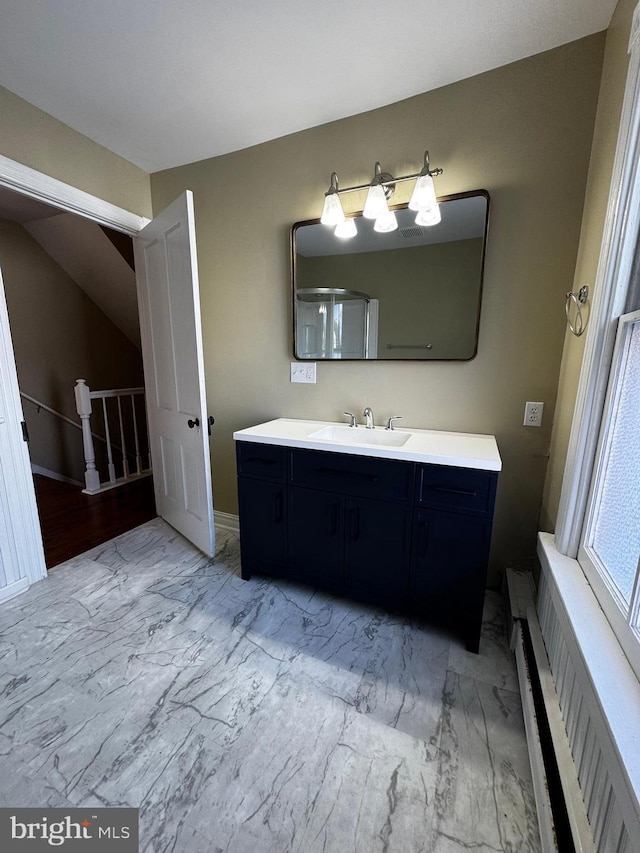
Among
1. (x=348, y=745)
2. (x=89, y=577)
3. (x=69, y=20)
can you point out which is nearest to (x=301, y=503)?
(x=348, y=745)

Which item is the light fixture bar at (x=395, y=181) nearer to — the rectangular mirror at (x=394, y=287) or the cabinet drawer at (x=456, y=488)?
the rectangular mirror at (x=394, y=287)

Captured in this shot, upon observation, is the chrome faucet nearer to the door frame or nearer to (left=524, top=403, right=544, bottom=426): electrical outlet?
(left=524, top=403, right=544, bottom=426): electrical outlet

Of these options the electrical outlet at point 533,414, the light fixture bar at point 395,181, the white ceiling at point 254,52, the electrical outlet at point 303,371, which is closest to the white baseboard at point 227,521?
the electrical outlet at point 303,371

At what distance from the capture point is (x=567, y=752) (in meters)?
0.93

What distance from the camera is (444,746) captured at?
3.67ft

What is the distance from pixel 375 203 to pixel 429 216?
0.27 meters

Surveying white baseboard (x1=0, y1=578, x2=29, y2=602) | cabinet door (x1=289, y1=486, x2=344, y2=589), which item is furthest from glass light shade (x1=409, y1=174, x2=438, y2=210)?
white baseboard (x1=0, y1=578, x2=29, y2=602)

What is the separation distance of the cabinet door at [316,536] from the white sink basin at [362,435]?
0.32m

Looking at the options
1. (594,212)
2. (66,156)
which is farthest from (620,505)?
(66,156)

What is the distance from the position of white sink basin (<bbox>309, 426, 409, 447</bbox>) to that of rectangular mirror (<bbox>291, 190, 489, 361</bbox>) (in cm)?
41

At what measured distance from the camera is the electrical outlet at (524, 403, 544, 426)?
1.65 m

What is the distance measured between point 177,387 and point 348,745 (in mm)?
1942

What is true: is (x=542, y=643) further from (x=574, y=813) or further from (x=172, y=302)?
(x=172, y=302)

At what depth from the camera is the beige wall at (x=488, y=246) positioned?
1490 millimetres
